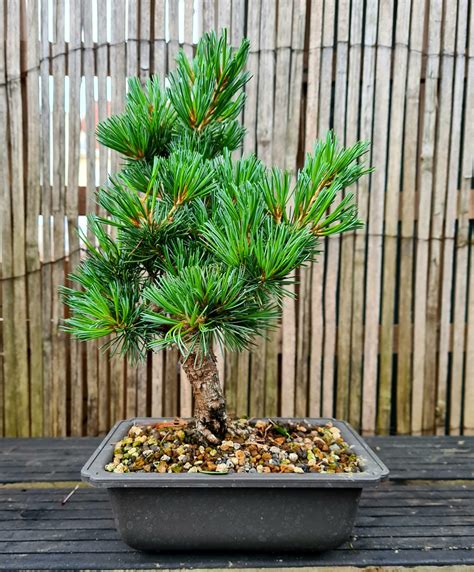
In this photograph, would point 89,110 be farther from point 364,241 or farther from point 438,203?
point 438,203

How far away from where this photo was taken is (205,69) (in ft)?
2.58

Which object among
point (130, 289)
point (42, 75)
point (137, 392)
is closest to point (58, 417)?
point (137, 392)

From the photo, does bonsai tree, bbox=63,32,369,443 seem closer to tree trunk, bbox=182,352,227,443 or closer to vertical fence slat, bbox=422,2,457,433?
tree trunk, bbox=182,352,227,443

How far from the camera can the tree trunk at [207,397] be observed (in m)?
0.87

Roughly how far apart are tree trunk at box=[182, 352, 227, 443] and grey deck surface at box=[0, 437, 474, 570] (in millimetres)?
209

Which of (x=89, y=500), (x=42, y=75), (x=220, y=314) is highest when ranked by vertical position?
(x=42, y=75)

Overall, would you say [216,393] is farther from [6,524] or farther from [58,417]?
[58,417]

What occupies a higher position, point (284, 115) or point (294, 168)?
point (284, 115)

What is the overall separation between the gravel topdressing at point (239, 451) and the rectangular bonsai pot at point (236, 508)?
3 centimetres

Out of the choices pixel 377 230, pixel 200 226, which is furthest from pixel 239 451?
pixel 377 230

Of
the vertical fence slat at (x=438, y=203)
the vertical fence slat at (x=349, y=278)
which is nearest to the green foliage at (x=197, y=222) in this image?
the vertical fence slat at (x=349, y=278)

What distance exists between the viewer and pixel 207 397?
877 millimetres

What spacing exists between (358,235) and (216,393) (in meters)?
0.88

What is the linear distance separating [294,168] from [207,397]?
90cm
